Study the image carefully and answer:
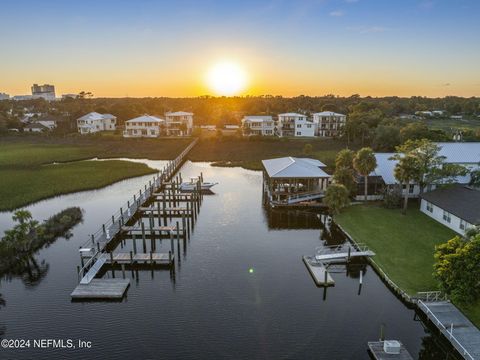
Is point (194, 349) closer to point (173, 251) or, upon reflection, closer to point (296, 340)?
point (296, 340)

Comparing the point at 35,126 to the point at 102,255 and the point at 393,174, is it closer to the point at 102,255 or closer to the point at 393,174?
the point at 102,255

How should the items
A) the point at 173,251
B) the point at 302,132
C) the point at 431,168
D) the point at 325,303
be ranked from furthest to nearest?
the point at 302,132 → the point at 431,168 → the point at 173,251 → the point at 325,303

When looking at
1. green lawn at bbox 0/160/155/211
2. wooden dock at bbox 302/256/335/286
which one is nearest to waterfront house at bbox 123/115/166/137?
green lawn at bbox 0/160/155/211

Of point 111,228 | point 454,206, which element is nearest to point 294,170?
point 454,206

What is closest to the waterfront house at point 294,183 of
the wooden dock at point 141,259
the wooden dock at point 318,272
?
the wooden dock at point 318,272

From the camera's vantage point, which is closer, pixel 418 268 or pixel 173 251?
pixel 418 268

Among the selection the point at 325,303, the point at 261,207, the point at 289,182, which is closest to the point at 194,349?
the point at 325,303

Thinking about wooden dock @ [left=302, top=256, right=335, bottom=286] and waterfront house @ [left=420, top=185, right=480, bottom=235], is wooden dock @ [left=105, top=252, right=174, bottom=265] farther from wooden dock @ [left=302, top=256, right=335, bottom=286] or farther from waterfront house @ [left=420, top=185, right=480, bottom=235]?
waterfront house @ [left=420, top=185, right=480, bottom=235]
